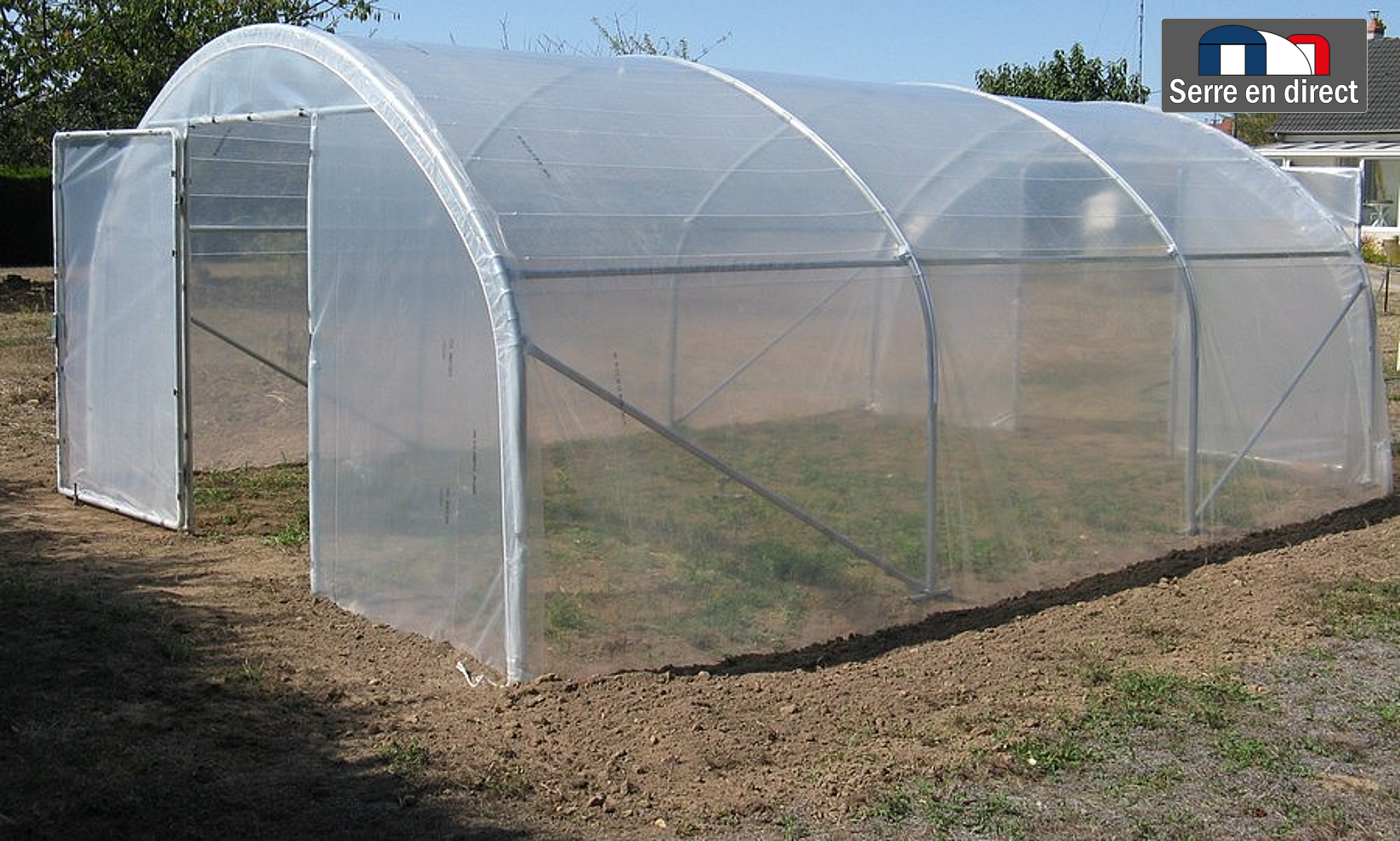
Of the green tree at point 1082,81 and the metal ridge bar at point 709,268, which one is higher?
the green tree at point 1082,81

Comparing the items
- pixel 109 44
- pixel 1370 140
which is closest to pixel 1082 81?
pixel 1370 140

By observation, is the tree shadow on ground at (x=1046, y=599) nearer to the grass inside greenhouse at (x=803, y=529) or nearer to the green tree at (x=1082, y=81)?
the grass inside greenhouse at (x=803, y=529)

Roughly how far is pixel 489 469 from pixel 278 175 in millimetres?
4336

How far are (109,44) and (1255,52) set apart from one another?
1704 centimetres

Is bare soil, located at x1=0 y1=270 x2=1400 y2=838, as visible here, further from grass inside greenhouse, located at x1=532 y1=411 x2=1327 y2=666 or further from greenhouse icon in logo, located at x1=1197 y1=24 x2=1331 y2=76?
greenhouse icon in logo, located at x1=1197 y1=24 x2=1331 y2=76

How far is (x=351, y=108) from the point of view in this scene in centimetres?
712

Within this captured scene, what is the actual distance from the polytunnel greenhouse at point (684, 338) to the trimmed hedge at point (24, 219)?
20.4 m

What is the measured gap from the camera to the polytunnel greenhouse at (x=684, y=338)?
6414 mm

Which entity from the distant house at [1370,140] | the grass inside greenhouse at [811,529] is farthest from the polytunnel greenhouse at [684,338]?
the distant house at [1370,140]

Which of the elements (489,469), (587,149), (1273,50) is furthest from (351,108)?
(1273,50)

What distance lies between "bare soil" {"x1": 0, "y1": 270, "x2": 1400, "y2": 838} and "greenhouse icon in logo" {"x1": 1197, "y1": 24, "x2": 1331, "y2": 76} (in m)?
16.7

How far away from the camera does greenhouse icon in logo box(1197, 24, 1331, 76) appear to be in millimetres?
23141

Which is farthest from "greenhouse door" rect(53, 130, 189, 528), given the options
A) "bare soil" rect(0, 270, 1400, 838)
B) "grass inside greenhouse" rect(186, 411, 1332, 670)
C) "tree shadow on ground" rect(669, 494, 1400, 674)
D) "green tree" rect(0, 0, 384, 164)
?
"green tree" rect(0, 0, 384, 164)

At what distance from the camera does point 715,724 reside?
5.83m
